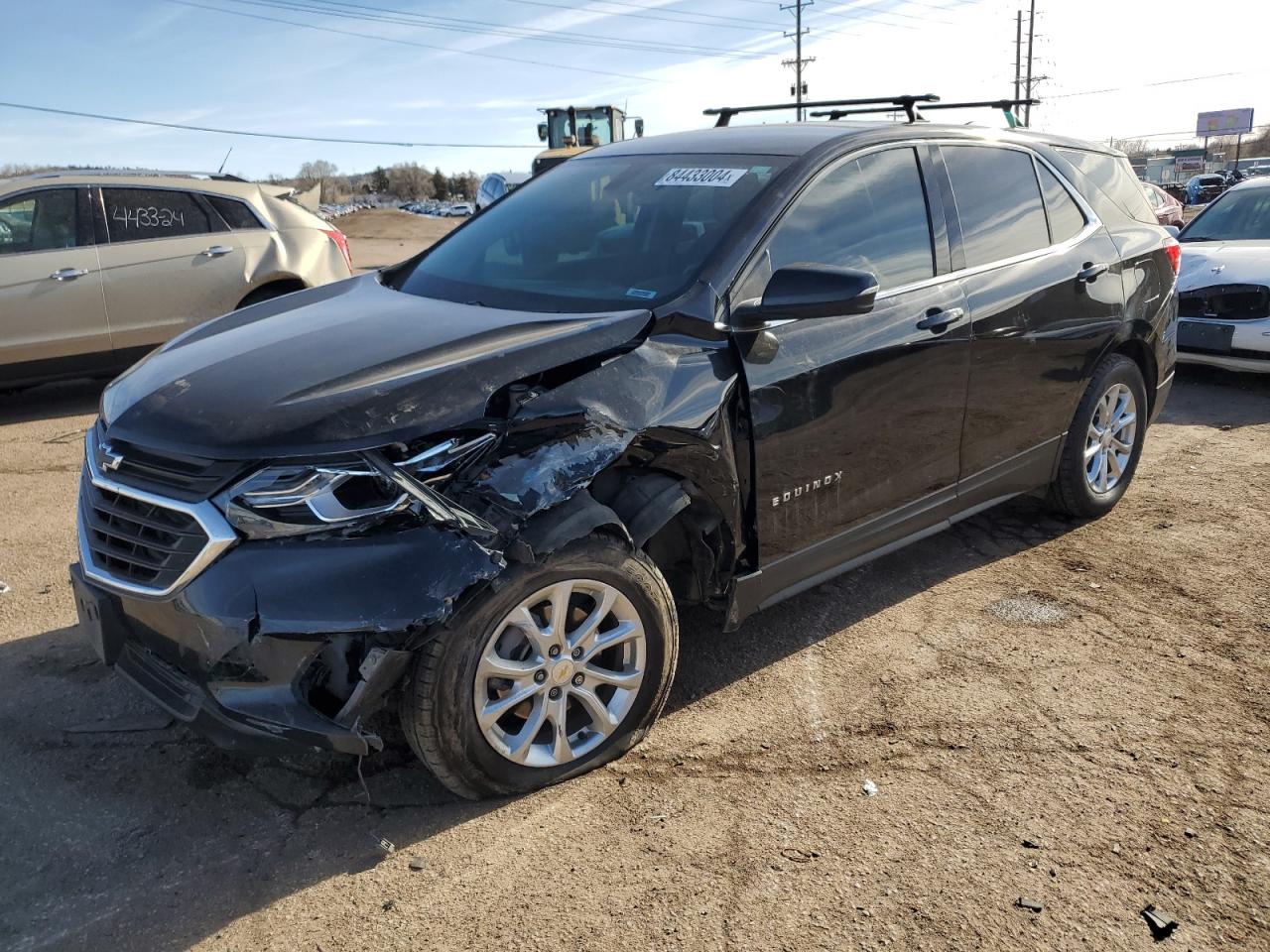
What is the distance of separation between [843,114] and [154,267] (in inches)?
211

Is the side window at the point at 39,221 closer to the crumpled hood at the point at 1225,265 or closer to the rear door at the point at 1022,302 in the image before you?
the rear door at the point at 1022,302

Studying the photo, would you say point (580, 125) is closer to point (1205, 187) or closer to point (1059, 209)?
point (1059, 209)

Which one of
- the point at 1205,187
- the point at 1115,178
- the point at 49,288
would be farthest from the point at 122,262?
the point at 1205,187

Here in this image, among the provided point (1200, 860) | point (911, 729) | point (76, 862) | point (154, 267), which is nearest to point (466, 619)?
point (76, 862)

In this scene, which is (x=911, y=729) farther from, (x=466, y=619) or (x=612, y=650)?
(x=466, y=619)

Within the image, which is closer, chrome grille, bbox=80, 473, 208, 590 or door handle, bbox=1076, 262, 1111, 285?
chrome grille, bbox=80, 473, 208, 590

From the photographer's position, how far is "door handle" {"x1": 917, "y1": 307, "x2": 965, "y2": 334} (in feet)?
12.2

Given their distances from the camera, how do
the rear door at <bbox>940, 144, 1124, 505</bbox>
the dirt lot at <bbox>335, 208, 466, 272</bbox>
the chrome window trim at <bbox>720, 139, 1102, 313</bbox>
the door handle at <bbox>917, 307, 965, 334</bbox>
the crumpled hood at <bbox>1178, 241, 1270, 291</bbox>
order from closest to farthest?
1. the chrome window trim at <bbox>720, 139, 1102, 313</bbox>
2. the door handle at <bbox>917, 307, 965, 334</bbox>
3. the rear door at <bbox>940, 144, 1124, 505</bbox>
4. the crumpled hood at <bbox>1178, 241, 1270, 291</bbox>
5. the dirt lot at <bbox>335, 208, 466, 272</bbox>

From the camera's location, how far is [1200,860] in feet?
8.64

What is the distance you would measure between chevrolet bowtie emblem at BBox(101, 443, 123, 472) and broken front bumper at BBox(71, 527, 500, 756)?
0.44 m

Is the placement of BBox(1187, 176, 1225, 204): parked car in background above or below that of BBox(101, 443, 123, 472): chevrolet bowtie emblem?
above

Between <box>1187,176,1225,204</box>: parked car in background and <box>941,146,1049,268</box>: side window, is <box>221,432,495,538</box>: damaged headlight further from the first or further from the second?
<box>1187,176,1225,204</box>: parked car in background

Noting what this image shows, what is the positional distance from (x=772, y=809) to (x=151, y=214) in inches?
271

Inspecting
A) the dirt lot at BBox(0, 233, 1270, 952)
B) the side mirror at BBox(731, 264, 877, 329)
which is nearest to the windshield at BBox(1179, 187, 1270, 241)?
the dirt lot at BBox(0, 233, 1270, 952)
